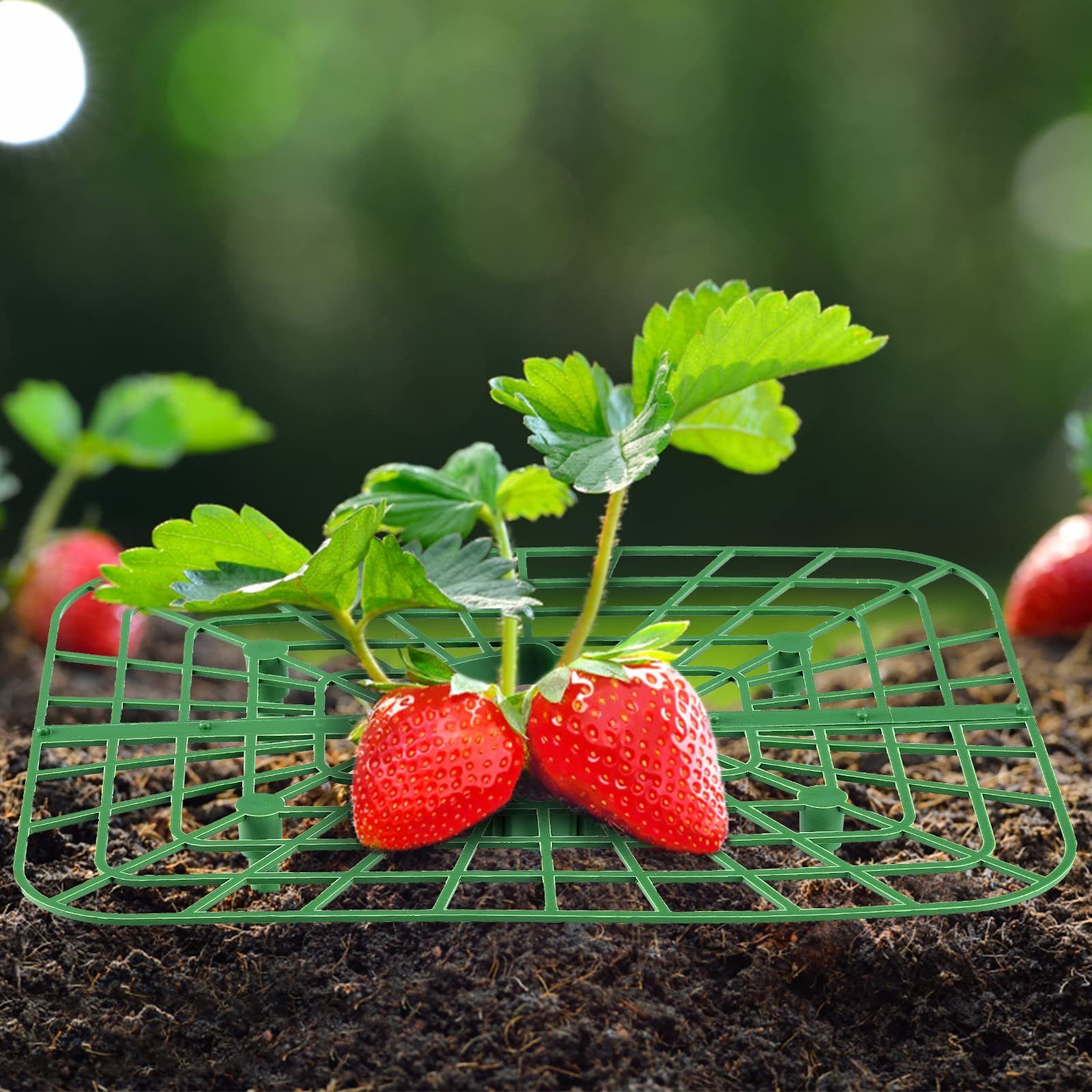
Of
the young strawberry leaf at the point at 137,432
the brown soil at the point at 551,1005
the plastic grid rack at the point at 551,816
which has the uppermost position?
the young strawberry leaf at the point at 137,432

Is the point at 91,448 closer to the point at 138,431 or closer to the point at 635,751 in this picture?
the point at 138,431

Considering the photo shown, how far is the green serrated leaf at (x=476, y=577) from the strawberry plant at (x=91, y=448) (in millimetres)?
1027

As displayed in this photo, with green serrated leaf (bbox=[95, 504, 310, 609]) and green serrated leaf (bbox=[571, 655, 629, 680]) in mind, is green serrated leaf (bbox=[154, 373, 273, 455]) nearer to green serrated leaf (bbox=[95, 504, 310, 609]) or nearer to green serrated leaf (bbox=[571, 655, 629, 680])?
green serrated leaf (bbox=[95, 504, 310, 609])

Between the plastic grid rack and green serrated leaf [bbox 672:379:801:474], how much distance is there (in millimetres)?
81

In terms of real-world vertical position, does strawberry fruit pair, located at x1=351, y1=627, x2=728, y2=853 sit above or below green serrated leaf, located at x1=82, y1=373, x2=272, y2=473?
below

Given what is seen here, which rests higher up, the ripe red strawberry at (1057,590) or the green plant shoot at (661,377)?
the ripe red strawberry at (1057,590)

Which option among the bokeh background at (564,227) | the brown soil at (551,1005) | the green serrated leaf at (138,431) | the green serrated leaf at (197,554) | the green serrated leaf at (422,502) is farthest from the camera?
the bokeh background at (564,227)

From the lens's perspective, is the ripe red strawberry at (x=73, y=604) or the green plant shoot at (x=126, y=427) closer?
the ripe red strawberry at (x=73, y=604)

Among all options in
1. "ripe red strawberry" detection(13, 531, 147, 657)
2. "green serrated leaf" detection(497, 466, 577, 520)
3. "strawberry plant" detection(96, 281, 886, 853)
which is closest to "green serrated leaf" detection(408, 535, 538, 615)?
"strawberry plant" detection(96, 281, 886, 853)

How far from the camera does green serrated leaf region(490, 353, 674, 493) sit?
2.72 feet

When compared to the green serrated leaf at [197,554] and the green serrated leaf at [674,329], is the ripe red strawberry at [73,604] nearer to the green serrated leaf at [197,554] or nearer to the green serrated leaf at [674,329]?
the green serrated leaf at [197,554]

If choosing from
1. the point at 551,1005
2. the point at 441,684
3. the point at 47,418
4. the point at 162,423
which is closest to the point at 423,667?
the point at 441,684

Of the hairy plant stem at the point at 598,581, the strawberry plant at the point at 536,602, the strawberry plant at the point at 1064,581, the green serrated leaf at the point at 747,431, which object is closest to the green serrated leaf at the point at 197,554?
the strawberry plant at the point at 536,602

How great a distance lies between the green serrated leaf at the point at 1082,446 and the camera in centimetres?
183
